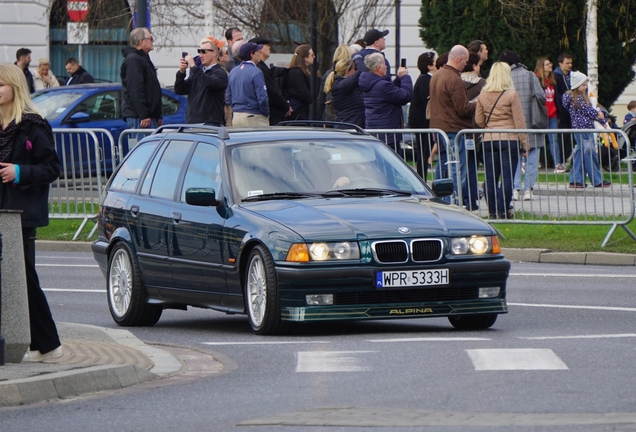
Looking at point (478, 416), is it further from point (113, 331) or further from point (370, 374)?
point (113, 331)

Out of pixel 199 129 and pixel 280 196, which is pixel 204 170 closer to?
pixel 199 129

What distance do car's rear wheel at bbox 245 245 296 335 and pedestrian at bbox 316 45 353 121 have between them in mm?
8836

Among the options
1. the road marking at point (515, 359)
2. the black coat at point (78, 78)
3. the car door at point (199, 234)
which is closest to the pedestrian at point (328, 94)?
the black coat at point (78, 78)

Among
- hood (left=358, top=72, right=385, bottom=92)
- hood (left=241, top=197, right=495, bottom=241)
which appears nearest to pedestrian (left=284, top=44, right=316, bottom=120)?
hood (left=358, top=72, right=385, bottom=92)

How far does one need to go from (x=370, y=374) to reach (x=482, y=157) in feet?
32.6

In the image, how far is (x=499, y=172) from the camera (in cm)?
1864

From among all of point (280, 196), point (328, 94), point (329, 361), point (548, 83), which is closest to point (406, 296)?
point (280, 196)

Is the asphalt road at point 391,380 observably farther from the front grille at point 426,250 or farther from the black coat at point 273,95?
the black coat at point 273,95

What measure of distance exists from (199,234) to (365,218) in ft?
4.82

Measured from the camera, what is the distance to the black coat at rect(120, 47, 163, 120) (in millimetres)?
20203

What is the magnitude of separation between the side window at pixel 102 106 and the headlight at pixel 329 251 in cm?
1646

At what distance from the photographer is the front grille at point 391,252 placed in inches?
425

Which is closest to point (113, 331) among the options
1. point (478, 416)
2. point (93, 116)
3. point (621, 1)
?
point (478, 416)

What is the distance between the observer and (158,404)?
8.16m
